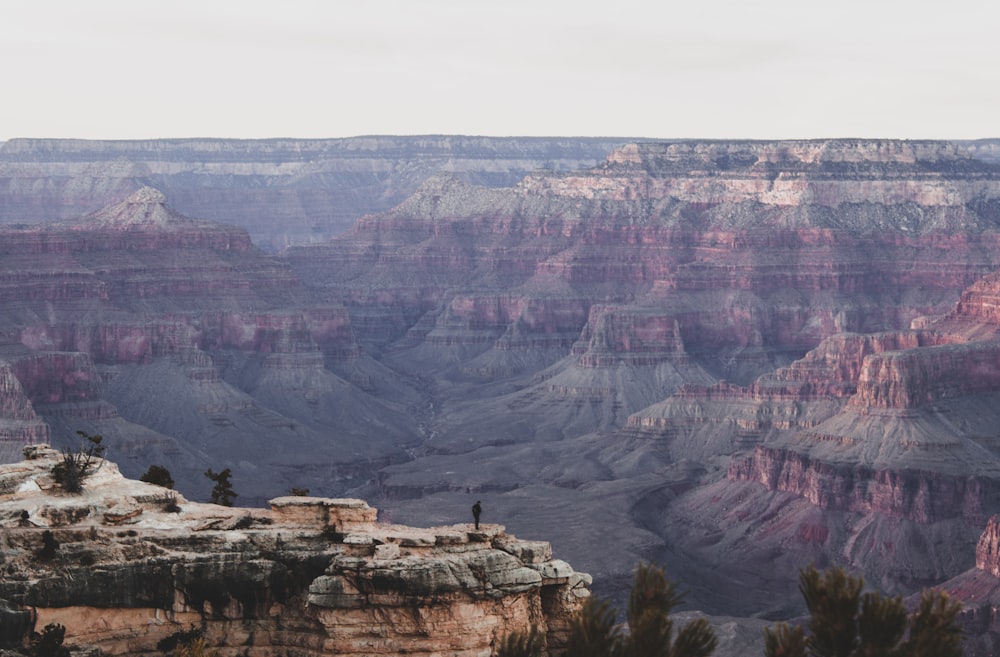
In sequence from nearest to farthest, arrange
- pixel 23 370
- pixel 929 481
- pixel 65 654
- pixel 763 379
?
pixel 65 654
pixel 929 481
pixel 23 370
pixel 763 379

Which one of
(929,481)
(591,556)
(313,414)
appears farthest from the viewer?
(313,414)

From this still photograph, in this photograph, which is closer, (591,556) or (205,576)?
(205,576)

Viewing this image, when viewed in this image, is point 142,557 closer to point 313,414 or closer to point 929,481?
point 929,481

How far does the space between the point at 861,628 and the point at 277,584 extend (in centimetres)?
1446

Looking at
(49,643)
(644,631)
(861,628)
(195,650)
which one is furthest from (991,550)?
(49,643)

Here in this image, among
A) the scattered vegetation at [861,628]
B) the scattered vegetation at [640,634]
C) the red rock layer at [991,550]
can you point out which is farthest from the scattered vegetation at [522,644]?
the red rock layer at [991,550]

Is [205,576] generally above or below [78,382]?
above

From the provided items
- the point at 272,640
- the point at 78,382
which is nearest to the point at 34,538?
the point at 272,640

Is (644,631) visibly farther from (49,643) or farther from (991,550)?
(991,550)

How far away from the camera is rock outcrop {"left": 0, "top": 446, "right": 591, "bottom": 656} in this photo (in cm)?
5144

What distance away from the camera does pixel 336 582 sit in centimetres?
5181

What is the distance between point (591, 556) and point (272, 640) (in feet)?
264

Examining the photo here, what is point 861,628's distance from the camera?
4675cm

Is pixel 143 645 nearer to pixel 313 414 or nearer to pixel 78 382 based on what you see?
pixel 78 382
